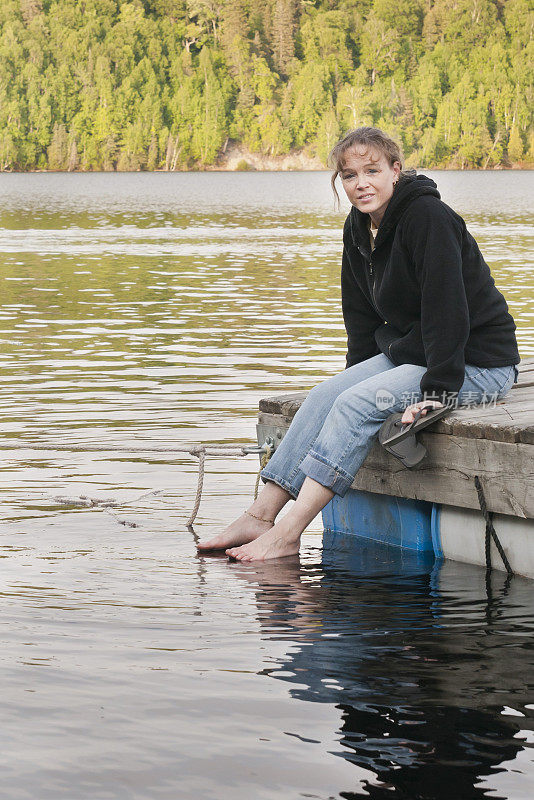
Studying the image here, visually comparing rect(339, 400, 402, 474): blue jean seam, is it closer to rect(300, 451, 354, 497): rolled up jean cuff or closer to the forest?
rect(300, 451, 354, 497): rolled up jean cuff

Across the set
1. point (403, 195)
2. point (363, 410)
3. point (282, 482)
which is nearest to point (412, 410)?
point (363, 410)

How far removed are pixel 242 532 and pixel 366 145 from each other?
1730mm

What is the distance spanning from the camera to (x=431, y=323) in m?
4.89

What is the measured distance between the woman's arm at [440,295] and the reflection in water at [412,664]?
2.71 ft

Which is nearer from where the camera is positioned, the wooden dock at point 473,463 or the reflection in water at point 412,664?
the reflection in water at point 412,664

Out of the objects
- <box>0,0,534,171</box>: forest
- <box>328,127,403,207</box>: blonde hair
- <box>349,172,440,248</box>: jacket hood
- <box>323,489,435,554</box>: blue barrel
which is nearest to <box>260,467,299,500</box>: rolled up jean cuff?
<box>323,489,435,554</box>: blue barrel

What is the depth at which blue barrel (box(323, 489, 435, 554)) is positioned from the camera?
5.56 metres

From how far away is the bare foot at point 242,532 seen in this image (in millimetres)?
5547

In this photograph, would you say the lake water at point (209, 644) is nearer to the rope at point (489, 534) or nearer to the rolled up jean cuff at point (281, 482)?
the rope at point (489, 534)

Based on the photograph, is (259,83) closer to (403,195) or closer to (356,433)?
(403,195)

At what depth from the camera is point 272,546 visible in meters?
5.34

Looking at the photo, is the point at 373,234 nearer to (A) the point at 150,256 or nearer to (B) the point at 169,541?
(B) the point at 169,541

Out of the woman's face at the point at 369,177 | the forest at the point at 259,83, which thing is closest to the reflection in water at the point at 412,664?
the woman's face at the point at 369,177

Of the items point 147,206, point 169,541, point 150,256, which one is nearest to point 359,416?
point 169,541
